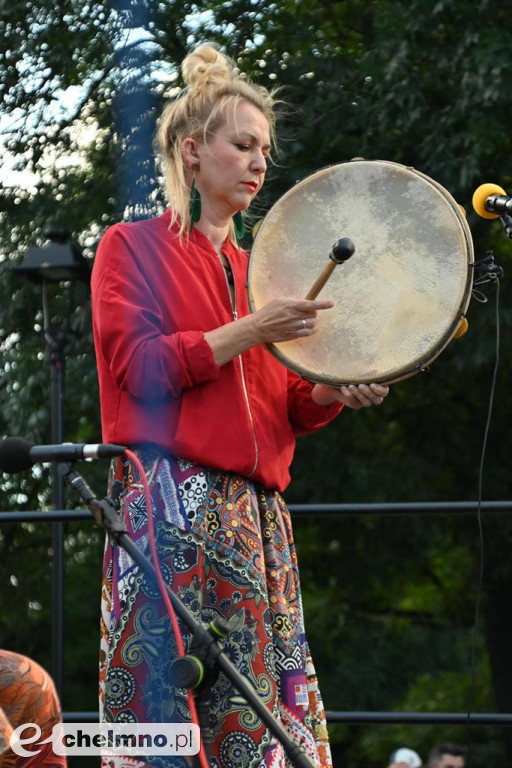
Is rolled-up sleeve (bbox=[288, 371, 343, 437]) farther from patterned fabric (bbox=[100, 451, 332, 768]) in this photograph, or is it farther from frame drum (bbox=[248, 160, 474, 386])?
patterned fabric (bbox=[100, 451, 332, 768])

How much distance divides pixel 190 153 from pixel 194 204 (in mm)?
104

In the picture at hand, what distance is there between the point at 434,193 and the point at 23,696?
1.27 meters

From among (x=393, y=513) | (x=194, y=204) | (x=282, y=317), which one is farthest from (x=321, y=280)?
(x=393, y=513)

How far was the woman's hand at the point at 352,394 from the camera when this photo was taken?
8.04 feet

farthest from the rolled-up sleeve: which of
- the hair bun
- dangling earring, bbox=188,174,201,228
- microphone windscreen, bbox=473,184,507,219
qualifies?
the hair bun

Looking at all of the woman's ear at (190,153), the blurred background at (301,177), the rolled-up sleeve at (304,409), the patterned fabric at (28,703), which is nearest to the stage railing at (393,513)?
the rolled-up sleeve at (304,409)

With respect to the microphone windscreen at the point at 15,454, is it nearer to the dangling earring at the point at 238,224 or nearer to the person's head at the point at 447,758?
the dangling earring at the point at 238,224

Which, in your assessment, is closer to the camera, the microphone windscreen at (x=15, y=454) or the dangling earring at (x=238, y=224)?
the microphone windscreen at (x=15, y=454)

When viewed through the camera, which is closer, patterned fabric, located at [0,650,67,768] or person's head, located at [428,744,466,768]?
patterned fabric, located at [0,650,67,768]

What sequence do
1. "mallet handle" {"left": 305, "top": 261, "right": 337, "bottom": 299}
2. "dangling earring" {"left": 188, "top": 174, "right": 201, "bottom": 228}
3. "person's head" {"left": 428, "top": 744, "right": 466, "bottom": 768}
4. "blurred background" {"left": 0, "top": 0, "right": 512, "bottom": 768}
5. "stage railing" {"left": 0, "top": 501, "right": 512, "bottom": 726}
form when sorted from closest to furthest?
"mallet handle" {"left": 305, "top": 261, "right": 337, "bottom": 299}
"dangling earring" {"left": 188, "top": 174, "right": 201, "bottom": 228}
"stage railing" {"left": 0, "top": 501, "right": 512, "bottom": 726}
"person's head" {"left": 428, "top": 744, "right": 466, "bottom": 768}
"blurred background" {"left": 0, "top": 0, "right": 512, "bottom": 768}

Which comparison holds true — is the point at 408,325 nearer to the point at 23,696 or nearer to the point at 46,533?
the point at 23,696

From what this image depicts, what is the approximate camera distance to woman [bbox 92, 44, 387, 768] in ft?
7.45

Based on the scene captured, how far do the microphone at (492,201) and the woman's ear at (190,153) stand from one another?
569 millimetres

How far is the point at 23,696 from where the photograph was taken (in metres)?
2.21
